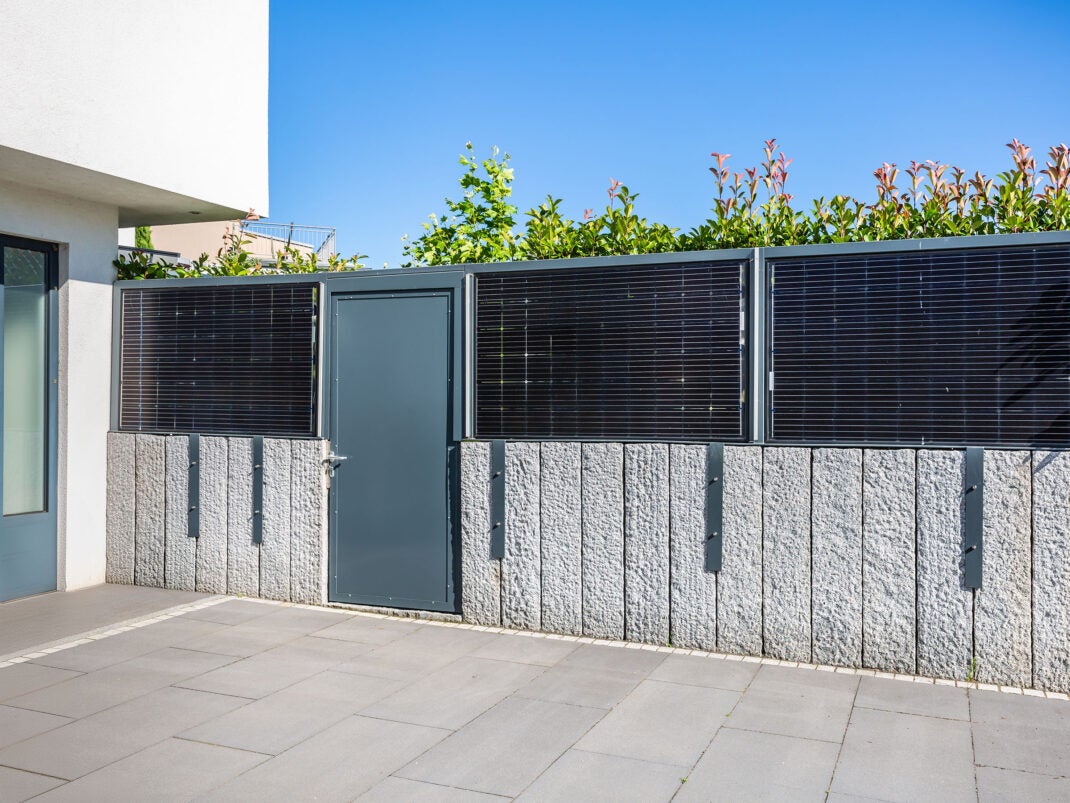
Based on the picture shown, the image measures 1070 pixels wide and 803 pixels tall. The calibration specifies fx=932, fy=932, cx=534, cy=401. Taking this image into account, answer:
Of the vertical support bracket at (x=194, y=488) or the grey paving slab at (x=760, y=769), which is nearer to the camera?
the grey paving slab at (x=760, y=769)

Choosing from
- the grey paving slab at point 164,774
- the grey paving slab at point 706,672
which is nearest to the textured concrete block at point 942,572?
the grey paving slab at point 706,672

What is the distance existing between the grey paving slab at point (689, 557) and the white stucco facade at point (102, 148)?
5018 millimetres

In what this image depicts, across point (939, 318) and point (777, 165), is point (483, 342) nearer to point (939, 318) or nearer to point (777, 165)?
point (777, 165)

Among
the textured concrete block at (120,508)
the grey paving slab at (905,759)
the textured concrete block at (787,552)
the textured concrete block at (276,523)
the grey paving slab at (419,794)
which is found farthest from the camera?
the textured concrete block at (120,508)

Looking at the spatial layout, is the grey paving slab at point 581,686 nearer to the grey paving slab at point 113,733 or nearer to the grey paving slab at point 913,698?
the grey paving slab at point 913,698

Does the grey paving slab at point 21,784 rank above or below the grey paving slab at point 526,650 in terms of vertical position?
above

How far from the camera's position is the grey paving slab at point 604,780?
13.3ft

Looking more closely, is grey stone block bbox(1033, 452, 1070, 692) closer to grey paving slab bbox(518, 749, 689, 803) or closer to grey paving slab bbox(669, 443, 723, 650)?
grey paving slab bbox(669, 443, 723, 650)

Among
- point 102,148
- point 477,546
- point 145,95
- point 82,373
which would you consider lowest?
point 477,546

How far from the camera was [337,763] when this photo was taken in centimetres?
439

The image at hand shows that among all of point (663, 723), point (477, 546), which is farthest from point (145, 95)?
point (663, 723)

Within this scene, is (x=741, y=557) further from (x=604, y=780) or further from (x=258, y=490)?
(x=258, y=490)

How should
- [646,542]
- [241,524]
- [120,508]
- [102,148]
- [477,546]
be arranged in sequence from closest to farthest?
[646,542] < [477,546] < [102,148] < [241,524] < [120,508]

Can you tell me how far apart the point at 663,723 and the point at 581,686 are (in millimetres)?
767
